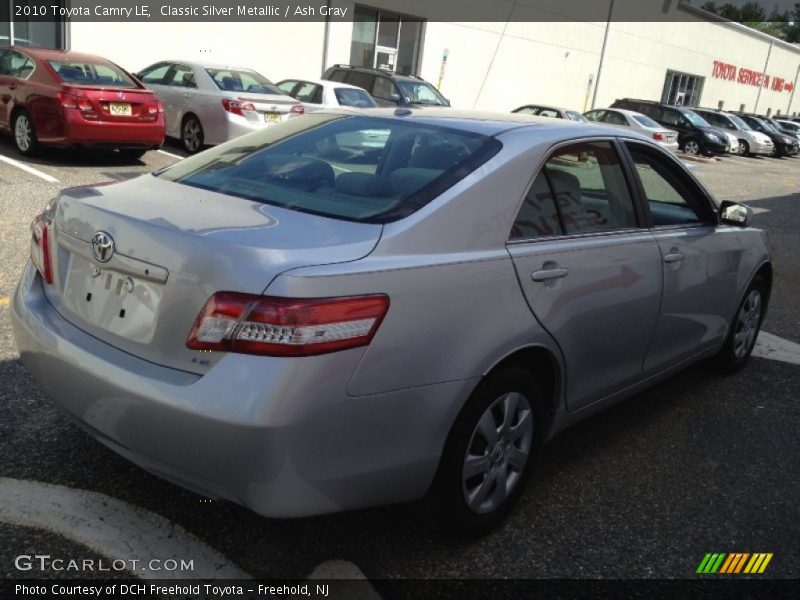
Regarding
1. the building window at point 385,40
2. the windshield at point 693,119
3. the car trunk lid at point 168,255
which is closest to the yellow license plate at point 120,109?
the car trunk lid at point 168,255

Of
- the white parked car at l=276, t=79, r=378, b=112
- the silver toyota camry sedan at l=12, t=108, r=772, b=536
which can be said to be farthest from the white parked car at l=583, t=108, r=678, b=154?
the silver toyota camry sedan at l=12, t=108, r=772, b=536

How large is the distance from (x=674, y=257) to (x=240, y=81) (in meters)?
10.6

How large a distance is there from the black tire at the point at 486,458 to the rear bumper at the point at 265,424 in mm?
90

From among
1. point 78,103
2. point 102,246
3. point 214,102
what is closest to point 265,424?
point 102,246

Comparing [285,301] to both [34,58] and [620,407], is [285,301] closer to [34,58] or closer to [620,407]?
[620,407]

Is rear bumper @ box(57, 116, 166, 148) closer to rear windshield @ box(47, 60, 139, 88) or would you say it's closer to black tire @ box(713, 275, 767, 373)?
rear windshield @ box(47, 60, 139, 88)

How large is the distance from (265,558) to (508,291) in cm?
122

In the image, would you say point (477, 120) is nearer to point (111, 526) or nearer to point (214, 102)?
point (111, 526)

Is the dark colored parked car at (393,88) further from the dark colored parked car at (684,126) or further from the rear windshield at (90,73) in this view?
the dark colored parked car at (684,126)

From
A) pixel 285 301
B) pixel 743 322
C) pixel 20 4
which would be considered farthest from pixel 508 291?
pixel 20 4

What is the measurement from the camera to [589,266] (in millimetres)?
3287

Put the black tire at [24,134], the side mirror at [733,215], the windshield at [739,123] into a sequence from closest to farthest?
the side mirror at [733,215], the black tire at [24,134], the windshield at [739,123]

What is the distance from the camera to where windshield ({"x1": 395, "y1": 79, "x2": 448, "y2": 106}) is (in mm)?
17453

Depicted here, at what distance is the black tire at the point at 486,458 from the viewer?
109 inches
